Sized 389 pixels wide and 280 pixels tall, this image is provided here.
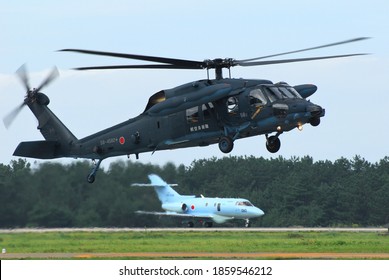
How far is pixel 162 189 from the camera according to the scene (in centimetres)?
7169

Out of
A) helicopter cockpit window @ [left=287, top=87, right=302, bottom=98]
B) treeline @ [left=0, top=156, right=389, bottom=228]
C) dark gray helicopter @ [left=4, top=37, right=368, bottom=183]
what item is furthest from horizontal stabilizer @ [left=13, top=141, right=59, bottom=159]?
treeline @ [left=0, top=156, right=389, bottom=228]

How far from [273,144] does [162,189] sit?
3528 cm

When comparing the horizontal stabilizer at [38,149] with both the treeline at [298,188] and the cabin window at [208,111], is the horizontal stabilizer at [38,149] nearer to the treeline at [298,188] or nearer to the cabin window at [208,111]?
the cabin window at [208,111]

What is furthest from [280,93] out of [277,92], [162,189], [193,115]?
[162,189]

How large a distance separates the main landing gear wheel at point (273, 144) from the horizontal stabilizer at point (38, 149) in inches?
392

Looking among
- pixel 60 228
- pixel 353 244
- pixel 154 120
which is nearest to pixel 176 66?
pixel 154 120

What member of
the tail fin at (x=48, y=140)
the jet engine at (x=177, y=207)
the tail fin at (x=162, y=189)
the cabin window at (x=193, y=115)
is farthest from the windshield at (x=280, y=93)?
the jet engine at (x=177, y=207)

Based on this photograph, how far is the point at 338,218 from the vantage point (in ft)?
284

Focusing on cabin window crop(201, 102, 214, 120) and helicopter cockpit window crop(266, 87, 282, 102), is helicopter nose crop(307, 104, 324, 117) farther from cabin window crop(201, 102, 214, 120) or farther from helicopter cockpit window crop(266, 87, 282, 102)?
cabin window crop(201, 102, 214, 120)

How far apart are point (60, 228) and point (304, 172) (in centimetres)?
3560

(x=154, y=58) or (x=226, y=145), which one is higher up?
(x=154, y=58)

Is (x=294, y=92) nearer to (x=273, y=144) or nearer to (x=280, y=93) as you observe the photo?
(x=280, y=93)

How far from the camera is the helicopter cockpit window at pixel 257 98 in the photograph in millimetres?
36406

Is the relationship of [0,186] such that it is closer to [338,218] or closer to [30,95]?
[30,95]
